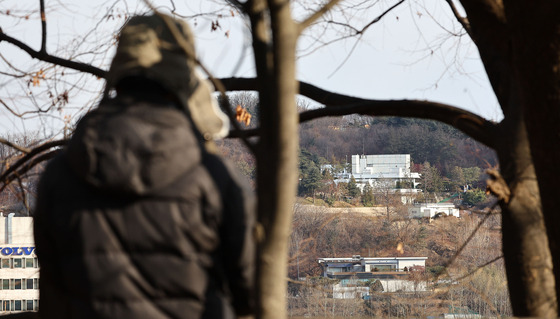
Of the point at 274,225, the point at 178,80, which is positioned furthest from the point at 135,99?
the point at 274,225

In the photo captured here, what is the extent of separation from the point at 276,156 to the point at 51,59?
3.99m

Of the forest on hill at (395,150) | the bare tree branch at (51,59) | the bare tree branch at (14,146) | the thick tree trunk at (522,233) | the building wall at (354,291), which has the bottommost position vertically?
the building wall at (354,291)

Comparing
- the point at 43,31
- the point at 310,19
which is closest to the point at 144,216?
the point at 310,19

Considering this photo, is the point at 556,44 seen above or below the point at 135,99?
above

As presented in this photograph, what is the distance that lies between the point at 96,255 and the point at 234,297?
15.8 inches

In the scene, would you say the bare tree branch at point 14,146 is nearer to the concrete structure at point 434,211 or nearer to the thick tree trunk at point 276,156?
the concrete structure at point 434,211

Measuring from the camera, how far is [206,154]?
179cm

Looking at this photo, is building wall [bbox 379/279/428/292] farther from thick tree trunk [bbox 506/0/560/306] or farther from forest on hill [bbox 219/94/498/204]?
forest on hill [bbox 219/94/498/204]

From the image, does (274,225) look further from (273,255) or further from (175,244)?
(175,244)

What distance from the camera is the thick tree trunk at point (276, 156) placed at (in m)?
1.70

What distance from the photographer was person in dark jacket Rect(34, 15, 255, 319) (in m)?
1.71

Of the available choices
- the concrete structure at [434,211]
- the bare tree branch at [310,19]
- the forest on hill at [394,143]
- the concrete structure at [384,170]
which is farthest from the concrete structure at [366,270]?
the bare tree branch at [310,19]

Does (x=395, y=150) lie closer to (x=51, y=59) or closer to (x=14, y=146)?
(x=51, y=59)

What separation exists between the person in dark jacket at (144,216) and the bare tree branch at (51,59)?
354cm
